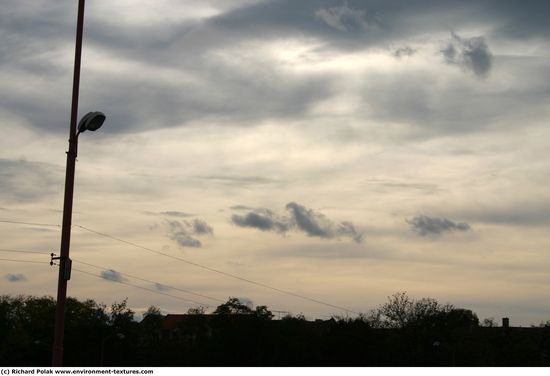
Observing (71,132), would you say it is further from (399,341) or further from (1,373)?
(399,341)

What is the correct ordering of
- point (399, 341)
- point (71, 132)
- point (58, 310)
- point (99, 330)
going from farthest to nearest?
point (399, 341), point (99, 330), point (71, 132), point (58, 310)

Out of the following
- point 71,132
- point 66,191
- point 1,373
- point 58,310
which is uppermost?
point 71,132

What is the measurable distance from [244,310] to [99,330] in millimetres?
29979

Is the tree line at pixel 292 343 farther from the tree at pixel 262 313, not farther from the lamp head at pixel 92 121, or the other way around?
the lamp head at pixel 92 121

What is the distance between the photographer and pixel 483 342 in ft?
391

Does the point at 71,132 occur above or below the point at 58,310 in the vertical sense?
above

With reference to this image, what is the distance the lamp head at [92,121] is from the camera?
692 inches

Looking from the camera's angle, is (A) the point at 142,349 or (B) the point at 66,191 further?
(A) the point at 142,349

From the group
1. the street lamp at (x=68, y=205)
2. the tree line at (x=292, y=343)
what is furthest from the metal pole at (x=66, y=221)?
the tree line at (x=292, y=343)

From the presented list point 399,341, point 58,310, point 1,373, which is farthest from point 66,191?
point 399,341

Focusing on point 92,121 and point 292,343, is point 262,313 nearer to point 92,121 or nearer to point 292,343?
point 292,343

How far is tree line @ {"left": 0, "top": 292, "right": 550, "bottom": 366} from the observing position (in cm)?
10769

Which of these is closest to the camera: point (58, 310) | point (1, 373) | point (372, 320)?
point (58, 310)

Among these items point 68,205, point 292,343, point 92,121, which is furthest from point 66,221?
point 292,343
